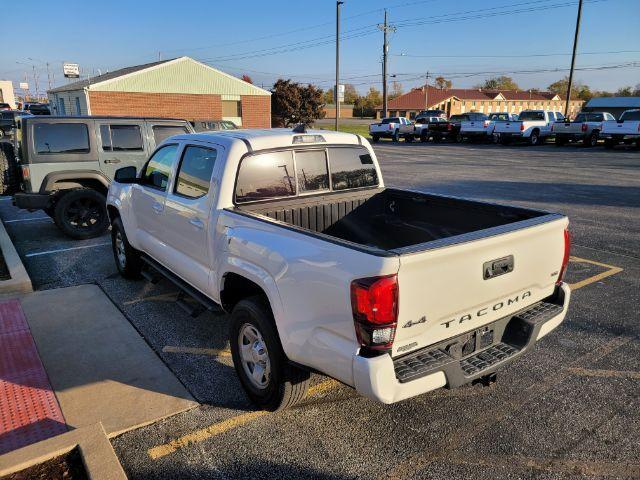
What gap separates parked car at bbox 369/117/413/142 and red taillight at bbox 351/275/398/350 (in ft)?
113

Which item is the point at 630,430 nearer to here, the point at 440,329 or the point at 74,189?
the point at 440,329

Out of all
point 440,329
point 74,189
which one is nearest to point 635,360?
point 440,329

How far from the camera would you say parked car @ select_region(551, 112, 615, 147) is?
27359 millimetres

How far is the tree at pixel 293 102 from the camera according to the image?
145 feet

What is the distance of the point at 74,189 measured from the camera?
26.3 ft

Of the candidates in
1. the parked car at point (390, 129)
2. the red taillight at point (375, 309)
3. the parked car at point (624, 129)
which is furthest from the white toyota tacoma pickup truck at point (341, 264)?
the parked car at point (390, 129)

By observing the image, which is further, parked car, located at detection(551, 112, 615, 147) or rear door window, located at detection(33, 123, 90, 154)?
parked car, located at detection(551, 112, 615, 147)

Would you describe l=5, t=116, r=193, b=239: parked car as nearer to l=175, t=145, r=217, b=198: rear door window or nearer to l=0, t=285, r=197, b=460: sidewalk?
l=0, t=285, r=197, b=460: sidewalk

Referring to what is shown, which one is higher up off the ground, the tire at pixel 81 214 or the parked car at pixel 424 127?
the parked car at pixel 424 127

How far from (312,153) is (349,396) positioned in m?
2.15

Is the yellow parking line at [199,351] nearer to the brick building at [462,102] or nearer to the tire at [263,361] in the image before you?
the tire at [263,361]

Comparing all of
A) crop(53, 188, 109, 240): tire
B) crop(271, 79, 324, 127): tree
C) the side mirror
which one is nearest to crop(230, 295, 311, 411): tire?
the side mirror

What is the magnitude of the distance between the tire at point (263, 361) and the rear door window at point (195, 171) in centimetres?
117

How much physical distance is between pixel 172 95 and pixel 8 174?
2963 centimetres
